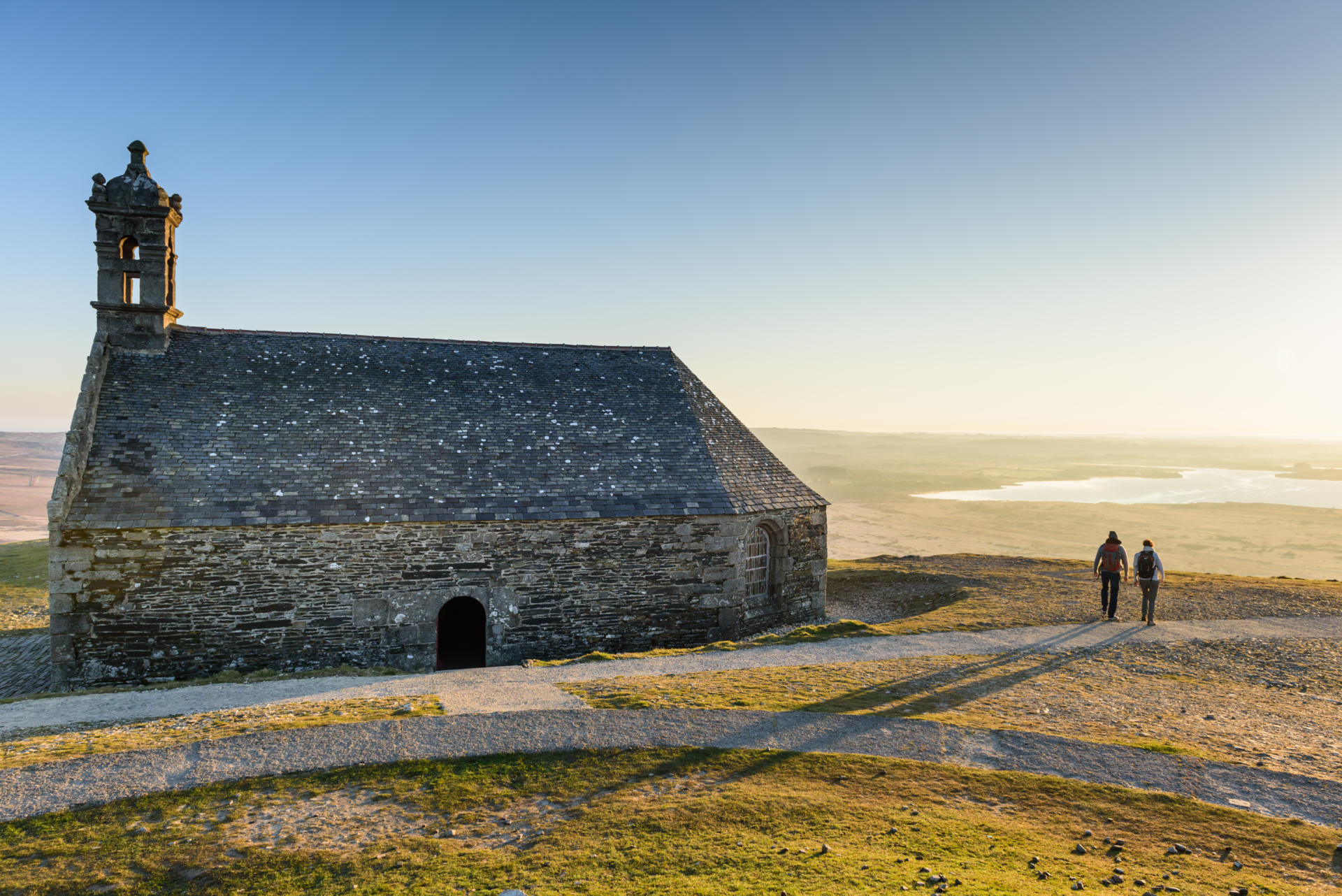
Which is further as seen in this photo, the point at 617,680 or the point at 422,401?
the point at 422,401

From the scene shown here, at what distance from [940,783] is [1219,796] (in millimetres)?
3360

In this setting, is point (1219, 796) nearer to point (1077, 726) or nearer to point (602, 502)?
point (1077, 726)

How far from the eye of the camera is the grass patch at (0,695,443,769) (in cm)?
920

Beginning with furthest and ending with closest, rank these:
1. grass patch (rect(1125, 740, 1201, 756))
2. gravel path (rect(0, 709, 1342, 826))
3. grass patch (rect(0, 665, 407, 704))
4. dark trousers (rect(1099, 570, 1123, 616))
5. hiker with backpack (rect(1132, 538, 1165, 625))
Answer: dark trousers (rect(1099, 570, 1123, 616))
hiker with backpack (rect(1132, 538, 1165, 625))
grass patch (rect(0, 665, 407, 704))
grass patch (rect(1125, 740, 1201, 756))
gravel path (rect(0, 709, 1342, 826))

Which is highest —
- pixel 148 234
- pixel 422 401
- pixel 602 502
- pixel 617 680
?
pixel 148 234

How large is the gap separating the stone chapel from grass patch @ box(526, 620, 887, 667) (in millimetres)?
2300

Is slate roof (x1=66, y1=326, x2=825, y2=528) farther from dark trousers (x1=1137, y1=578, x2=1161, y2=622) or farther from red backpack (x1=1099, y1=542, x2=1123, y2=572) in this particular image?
dark trousers (x1=1137, y1=578, x2=1161, y2=622)

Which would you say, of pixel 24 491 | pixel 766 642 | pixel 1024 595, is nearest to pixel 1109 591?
pixel 1024 595

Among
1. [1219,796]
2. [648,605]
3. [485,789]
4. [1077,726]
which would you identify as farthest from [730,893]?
[648,605]

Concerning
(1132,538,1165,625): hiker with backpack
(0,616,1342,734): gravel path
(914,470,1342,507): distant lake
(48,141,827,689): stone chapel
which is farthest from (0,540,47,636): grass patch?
(914,470,1342,507): distant lake

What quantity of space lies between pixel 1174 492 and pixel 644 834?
118 meters

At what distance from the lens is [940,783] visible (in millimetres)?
8547

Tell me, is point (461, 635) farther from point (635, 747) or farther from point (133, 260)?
point (133, 260)

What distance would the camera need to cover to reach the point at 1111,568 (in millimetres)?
17906
